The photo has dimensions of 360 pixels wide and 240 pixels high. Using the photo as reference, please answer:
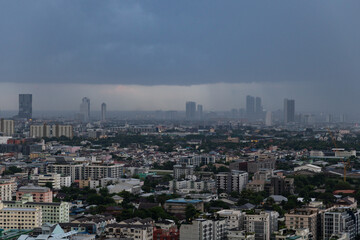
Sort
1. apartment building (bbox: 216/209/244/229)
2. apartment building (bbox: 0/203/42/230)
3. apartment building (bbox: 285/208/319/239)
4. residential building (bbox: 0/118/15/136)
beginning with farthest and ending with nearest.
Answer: residential building (bbox: 0/118/15/136), apartment building (bbox: 0/203/42/230), apartment building (bbox: 216/209/244/229), apartment building (bbox: 285/208/319/239)

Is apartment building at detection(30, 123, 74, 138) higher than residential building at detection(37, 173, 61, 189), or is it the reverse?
apartment building at detection(30, 123, 74, 138)

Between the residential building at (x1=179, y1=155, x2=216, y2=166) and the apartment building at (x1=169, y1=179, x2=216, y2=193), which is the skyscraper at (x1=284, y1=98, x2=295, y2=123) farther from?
the apartment building at (x1=169, y1=179, x2=216, y2=193)

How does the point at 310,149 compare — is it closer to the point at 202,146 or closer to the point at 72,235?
the point at 202,146

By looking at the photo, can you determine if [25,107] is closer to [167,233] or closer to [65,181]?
[65,181]

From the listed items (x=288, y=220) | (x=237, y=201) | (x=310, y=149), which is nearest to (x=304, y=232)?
(x=288, y=220)

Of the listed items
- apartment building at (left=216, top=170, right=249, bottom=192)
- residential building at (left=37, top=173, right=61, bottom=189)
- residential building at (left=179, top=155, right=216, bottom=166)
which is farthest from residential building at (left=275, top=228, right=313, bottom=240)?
residential building at (left=179, top=155, right=216, bottom=166)

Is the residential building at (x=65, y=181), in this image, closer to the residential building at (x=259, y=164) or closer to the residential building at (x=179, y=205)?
the residential building at (x=179, y=205)

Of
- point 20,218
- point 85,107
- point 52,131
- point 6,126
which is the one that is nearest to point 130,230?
point 20,218
